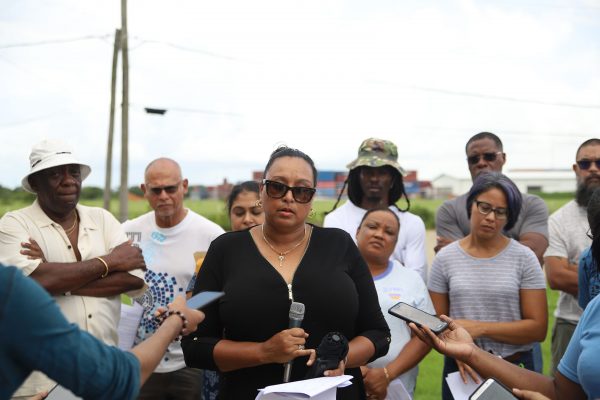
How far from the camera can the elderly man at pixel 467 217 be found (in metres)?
4.82

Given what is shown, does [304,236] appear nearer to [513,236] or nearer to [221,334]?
[221,334]

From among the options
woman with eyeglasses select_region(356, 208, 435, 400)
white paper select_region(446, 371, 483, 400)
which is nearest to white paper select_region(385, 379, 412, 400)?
woman with eyeglasses select_region(356, 208, 435, 400)

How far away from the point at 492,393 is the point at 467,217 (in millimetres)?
2645

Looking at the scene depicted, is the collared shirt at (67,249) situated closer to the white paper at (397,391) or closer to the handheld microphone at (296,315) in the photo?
the handheld microphone at (296,315)

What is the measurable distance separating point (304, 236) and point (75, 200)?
62.3 inches

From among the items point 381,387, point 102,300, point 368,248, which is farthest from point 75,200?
point 381,387

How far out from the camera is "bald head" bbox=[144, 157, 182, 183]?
488cm

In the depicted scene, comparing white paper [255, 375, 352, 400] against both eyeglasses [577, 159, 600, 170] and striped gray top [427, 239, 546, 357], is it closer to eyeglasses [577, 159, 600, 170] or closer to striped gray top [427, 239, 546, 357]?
striped gray top [427, 239, 546, 357]

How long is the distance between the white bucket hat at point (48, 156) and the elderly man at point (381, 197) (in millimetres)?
2107

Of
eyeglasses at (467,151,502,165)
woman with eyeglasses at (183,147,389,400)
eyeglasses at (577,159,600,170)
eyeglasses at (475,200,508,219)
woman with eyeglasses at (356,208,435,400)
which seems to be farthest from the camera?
eyeglasses at (467,151,502,165)

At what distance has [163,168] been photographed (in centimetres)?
489

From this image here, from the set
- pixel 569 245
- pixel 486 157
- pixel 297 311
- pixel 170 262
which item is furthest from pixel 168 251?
pixel 569 245

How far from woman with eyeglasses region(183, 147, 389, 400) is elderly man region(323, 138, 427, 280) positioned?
168 centimetres

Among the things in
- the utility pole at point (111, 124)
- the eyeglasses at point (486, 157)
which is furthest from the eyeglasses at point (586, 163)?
the utility pole at point (111, 124)
